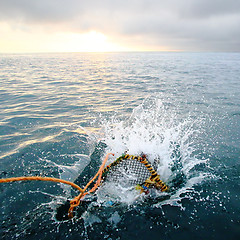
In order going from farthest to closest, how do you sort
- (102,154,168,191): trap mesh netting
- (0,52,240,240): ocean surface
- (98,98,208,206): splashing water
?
(98,98,208,206): splashing water, (102,154,168,191): trap mesh netting, (0,52,240,240): ocean surface

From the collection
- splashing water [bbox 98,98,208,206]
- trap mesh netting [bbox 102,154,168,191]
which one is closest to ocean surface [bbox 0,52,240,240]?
splashing water [bbox 98,98,208,206]

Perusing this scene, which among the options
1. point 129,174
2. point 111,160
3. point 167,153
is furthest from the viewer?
point 167,153

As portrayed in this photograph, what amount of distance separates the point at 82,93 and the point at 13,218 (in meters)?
10.6

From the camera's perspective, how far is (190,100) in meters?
11.1

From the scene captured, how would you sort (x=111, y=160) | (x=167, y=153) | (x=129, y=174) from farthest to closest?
(x=167, y=153)
(x=111, y=160)
(x=129, y=174)

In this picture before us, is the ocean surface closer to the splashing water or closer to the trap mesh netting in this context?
the splashing water

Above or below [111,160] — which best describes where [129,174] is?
above

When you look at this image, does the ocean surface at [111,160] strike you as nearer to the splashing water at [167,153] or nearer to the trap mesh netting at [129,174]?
the splashing water at [167,153]

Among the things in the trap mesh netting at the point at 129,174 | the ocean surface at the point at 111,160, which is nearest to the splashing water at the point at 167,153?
the ocean surface at the point at 111,160

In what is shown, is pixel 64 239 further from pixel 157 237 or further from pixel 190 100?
pixel 190 100

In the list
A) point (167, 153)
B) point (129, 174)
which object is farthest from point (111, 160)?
point (167, 153)

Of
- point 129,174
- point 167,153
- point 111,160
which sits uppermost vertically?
point 129,174

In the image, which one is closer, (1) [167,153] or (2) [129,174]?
(2) [129,174]

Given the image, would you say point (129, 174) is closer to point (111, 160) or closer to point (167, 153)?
point (111, 160)
